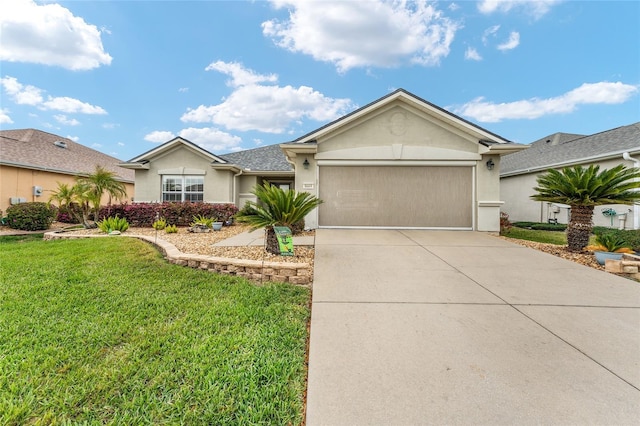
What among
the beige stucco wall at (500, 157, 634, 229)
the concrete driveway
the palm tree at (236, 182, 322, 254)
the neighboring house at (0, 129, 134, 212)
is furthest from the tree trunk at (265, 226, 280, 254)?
the beige stucco wall at (500, 157, 634, 229)

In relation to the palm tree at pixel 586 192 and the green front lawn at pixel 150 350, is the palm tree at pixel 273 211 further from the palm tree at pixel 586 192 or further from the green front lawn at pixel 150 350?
the palm tree at pixel 586 192

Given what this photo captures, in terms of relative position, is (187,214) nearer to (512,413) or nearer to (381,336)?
(381,336)

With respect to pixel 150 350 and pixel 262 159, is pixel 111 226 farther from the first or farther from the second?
pixel 262 159

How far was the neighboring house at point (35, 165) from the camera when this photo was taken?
12.2 metres

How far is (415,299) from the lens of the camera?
3.42 meters

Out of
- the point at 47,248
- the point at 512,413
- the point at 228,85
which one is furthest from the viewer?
the point at 228,85

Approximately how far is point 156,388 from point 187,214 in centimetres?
1080

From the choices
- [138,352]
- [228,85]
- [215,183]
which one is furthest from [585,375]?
[228,85]

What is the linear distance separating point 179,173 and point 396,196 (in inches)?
422

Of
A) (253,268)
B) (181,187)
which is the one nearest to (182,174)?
(181,187)

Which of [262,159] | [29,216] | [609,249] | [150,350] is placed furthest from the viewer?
[262,159]

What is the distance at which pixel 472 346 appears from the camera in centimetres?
240

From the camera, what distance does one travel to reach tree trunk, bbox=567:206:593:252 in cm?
600

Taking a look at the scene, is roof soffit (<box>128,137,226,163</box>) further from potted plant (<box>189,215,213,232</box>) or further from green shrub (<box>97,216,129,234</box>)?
green shrub (<box>97,216,129,234</box>)
